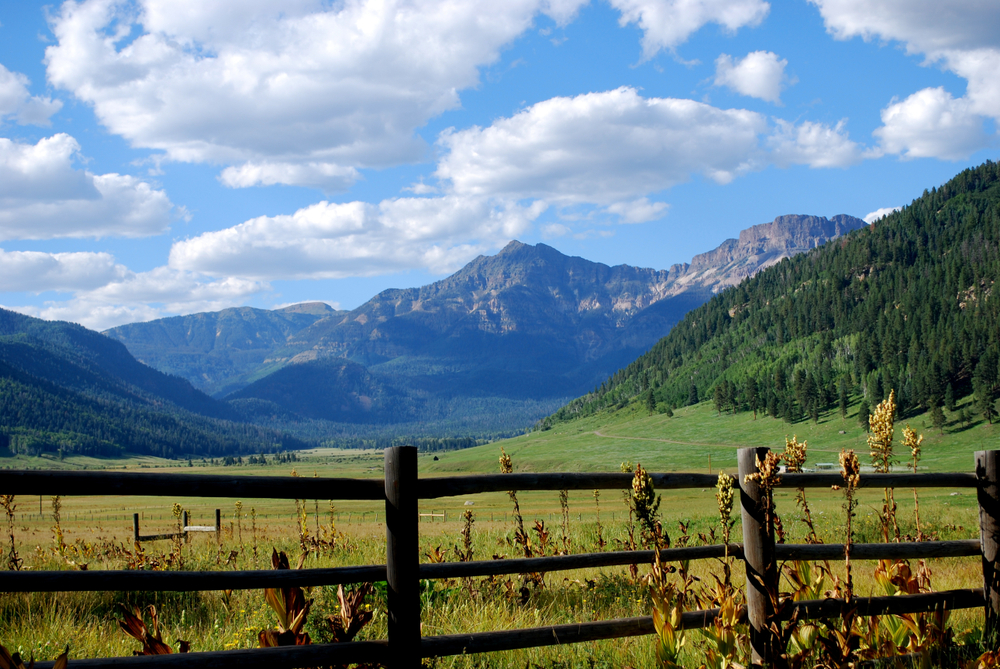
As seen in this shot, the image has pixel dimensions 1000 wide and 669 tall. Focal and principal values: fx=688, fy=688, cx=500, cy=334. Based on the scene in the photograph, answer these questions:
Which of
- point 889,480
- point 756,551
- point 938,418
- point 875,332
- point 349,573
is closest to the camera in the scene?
point 349,573

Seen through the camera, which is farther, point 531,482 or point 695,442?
point 695,442

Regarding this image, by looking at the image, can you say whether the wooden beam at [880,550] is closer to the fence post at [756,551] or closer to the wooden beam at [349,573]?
the wooden beam at [349,573]

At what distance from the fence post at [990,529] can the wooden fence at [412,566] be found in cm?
1

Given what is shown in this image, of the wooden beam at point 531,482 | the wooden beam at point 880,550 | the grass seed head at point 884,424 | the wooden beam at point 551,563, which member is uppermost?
the grass seed head at point 884,424

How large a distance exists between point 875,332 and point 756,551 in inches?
5999

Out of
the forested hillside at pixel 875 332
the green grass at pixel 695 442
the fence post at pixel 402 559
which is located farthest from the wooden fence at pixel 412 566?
the forested hillside at pixel 875 332

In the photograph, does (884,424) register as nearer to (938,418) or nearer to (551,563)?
(551,563)

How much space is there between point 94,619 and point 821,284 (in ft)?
629

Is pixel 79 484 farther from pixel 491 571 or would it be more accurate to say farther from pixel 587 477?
pixel 587 477

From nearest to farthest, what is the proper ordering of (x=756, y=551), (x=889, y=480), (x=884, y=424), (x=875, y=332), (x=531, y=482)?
(x=531, y=482) → (x=756, y=551) → (x=884, y=424) → (x=889, y=480) → (x=875, y=332)

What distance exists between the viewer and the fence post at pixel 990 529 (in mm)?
5719

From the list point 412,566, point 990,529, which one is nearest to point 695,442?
point 990,529

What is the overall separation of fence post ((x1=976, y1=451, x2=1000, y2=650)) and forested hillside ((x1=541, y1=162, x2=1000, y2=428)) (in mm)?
113711

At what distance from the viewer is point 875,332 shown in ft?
454
